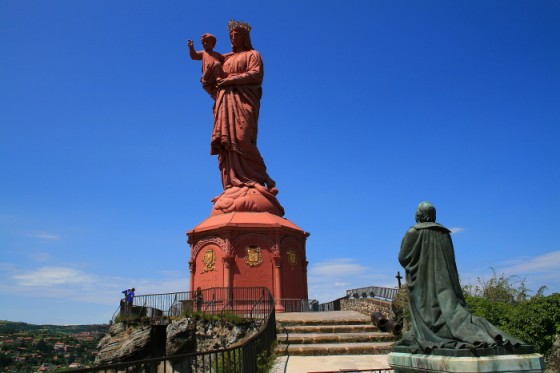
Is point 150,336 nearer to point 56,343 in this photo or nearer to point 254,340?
point 254,340

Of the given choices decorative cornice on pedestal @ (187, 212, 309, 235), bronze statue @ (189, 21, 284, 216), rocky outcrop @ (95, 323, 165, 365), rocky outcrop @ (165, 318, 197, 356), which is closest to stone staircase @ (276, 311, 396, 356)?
rocky outcrop @ (165, 318, 197, 356)

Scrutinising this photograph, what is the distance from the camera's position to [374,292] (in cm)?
1953

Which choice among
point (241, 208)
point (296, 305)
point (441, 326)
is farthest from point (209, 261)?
point (441, 326)

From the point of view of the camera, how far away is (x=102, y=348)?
1670 centimetres

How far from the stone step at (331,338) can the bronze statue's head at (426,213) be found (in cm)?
778

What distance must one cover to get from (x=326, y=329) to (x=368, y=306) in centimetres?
333

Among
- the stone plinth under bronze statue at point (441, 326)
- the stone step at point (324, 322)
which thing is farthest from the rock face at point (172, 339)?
the stone plinth under bronze statue at point (441, 326)

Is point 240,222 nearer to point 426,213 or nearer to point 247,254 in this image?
point 247,254

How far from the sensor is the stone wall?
15.1 meters

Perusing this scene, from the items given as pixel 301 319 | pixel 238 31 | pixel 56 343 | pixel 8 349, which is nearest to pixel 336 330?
pixel 301 319

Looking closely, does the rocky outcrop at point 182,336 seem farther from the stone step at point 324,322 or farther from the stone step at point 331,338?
the stone step at point 331,338

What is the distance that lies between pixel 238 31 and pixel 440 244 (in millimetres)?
22043

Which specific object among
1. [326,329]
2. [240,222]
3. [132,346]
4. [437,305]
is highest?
[240,222]

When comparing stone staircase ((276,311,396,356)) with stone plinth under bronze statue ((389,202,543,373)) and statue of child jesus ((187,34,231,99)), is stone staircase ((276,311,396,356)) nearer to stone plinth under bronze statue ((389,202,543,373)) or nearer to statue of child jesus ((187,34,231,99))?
stone plinth under bronze statue ((389,202,543,373))
